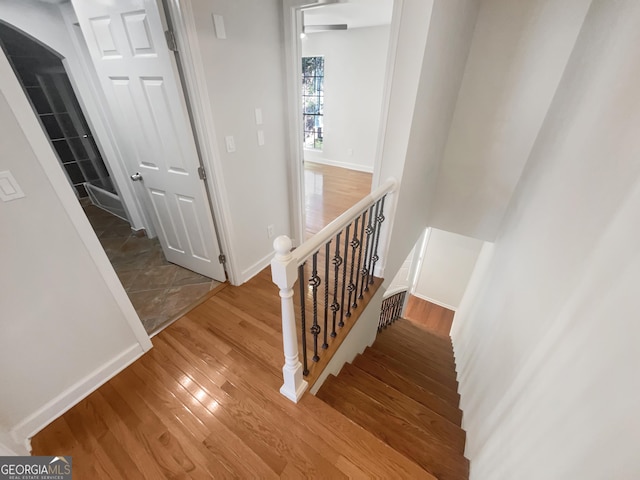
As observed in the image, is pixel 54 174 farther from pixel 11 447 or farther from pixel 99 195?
pixel 99 195

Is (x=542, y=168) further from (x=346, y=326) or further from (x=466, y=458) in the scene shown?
(x=466, y=458)

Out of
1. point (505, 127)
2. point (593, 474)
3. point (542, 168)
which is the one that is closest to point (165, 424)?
point (593, 474)

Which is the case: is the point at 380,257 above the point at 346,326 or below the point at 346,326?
above

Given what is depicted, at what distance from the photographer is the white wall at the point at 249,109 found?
1.64 m

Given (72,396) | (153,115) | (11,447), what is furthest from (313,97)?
(11,447)

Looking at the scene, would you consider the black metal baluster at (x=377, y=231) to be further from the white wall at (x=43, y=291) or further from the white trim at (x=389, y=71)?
the white wall at (x=43, y=291)

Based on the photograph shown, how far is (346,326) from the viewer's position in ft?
6.06

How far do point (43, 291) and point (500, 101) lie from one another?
11.0 ft

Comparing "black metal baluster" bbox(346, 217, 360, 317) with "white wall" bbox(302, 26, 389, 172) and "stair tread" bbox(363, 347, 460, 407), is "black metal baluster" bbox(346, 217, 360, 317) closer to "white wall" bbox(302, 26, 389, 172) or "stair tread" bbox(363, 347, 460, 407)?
"stair tread" bbox(363, 347, 460, 407)

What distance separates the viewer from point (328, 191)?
4574 millimetres

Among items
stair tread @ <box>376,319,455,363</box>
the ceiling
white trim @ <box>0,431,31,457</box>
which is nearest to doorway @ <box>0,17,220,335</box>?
white trim @ <box>0,431,31,457</box>

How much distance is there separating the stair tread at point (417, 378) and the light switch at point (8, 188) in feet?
8.07

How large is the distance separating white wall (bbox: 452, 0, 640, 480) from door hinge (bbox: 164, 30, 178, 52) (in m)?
2.18

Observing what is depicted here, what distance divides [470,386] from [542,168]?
1.70 metres
